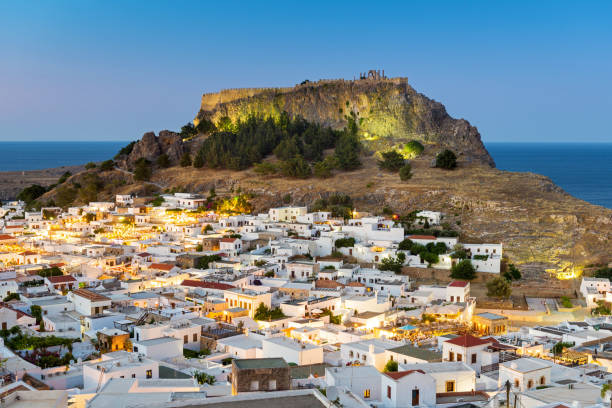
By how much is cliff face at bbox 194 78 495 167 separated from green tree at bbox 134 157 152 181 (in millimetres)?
10372

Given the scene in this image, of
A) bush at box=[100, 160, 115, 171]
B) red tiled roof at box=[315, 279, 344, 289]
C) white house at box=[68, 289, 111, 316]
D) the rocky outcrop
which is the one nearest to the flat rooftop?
→ white house at box=[68, 289, 111, 316]

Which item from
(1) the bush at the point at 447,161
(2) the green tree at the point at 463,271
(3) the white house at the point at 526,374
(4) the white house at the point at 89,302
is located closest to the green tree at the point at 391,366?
(3) the white house at the point at 526,374

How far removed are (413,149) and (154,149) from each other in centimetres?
1976

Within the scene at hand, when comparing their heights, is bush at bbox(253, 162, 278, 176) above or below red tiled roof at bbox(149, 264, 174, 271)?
above

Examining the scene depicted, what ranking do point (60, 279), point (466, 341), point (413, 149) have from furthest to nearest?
point (413, 149) < point (60, 279) < point (466, 341)

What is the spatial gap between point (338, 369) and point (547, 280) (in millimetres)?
17445

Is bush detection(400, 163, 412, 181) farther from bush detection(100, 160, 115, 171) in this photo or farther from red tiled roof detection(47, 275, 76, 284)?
bush detection(100, 160, 115, 171)

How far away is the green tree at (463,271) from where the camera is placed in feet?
86.1

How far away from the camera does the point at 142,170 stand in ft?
153

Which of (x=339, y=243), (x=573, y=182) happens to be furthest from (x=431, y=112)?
(x=573, y=182)

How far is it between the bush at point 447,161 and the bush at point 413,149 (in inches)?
137

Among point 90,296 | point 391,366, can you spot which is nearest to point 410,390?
point 391,366

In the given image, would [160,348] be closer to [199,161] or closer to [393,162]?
[393,162]

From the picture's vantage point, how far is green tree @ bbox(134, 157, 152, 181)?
46.3 metres
